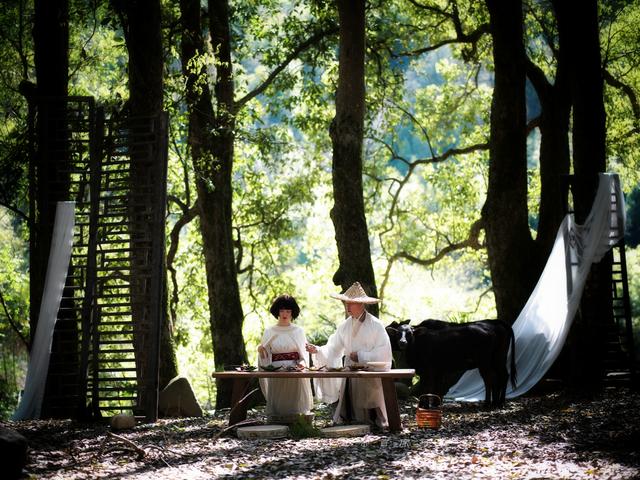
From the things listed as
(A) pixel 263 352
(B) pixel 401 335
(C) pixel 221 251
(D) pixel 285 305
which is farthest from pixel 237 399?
(C) pixel 221 251

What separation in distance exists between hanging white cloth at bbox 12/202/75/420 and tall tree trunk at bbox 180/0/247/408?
298cm

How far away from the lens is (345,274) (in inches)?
515

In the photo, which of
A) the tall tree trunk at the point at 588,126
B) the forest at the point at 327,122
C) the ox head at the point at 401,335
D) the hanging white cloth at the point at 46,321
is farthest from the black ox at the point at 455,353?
the hanging white cloth at the point at 46,321

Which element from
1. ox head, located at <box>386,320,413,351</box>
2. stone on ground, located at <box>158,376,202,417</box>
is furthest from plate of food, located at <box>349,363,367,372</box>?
stone on ground, located at <box>158,376,202,417</box>

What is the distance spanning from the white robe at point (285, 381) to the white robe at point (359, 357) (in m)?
0.34

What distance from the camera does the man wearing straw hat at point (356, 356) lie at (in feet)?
32.3

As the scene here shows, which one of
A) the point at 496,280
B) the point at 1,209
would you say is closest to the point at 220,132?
the point at 496,280

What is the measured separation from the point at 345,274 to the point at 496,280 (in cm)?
256

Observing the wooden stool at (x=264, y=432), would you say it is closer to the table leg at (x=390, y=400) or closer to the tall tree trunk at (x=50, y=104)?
the table leg at (x=390, y=400)

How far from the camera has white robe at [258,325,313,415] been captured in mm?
9906

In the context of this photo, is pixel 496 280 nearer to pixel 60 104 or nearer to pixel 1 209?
pixel 60 104

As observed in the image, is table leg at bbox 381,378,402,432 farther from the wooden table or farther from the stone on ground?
the stone on ground

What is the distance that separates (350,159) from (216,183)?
2.26 meters

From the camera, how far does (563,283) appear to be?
12.2m
